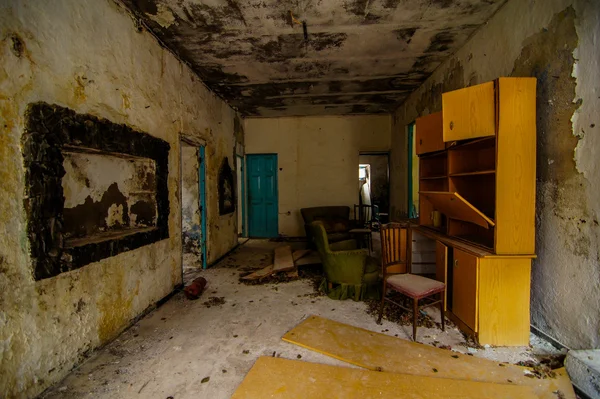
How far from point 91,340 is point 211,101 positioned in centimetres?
399

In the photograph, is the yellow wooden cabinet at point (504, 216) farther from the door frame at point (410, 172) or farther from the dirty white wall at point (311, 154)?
the dirty white wall at point (311, 154)

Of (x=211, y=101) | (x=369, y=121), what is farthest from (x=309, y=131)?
(x=211, y=101)

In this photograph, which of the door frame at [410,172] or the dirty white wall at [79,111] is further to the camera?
the door frame at [410,172]

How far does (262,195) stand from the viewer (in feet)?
25.1

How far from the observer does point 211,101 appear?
5.14m

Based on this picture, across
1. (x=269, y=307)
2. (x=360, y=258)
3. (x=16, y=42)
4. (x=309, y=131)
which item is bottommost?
(x=269, y=307)

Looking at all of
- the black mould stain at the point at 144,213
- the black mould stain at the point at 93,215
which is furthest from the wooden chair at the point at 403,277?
the black mould stain at the point at 93,215

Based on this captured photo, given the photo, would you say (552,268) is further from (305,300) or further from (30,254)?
(30,254)

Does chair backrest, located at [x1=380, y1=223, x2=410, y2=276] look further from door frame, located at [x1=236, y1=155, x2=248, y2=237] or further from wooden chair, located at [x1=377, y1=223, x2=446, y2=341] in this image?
door frame, located at [x1=236, y1=155, x2=248, y2=237]

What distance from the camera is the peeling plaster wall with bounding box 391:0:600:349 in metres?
2.01

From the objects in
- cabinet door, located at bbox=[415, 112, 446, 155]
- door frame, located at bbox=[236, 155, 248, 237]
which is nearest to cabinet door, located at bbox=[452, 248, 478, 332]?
cabinet door, located at bbox=[415, 112, 446, 155]

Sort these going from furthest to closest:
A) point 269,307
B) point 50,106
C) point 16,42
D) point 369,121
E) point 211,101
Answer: point 369,121
point 211,101
point 269,307
point 50,106
point 16,42

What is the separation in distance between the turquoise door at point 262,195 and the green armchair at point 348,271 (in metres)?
4.20

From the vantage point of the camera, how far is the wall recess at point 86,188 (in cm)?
186
